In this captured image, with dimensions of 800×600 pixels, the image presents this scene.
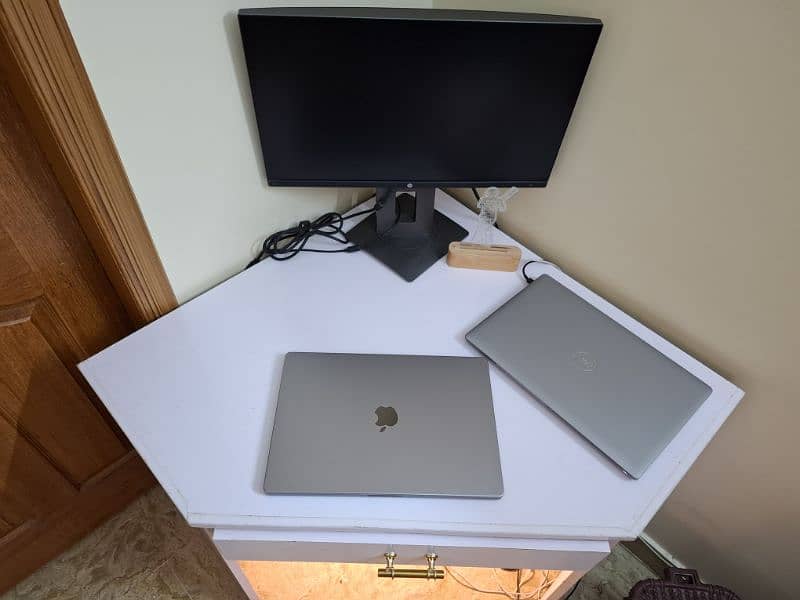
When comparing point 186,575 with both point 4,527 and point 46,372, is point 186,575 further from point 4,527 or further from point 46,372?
point 46,372

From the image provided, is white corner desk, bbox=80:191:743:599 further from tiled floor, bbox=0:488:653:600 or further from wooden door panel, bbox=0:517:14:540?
wooden door panel, bbox=0:517:14:540

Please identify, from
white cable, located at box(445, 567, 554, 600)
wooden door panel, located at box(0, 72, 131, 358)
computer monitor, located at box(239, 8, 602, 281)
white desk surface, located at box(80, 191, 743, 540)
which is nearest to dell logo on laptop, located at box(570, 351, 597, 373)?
white desk surface, located at box(80, 191, 743, 540)

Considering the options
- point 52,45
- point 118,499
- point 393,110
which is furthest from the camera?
point 118,499

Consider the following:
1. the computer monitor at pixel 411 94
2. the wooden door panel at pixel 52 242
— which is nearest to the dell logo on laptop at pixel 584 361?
the computer monitor at pixel 411 94

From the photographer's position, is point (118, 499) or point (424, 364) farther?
point (118, 499)

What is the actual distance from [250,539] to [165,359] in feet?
1.15

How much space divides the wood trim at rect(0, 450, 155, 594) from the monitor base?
33.2 inches

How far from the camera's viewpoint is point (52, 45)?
64 cm

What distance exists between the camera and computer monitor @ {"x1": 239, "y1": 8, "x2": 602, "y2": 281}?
0.80 meters

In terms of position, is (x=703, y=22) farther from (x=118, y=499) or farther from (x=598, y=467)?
(x=118, y=499)

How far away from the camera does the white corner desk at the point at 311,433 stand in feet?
2.51

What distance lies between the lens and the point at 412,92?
882 mm

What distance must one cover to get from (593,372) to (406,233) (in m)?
0.48

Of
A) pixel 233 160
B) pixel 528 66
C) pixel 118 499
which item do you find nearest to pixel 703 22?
pixel 528 66
